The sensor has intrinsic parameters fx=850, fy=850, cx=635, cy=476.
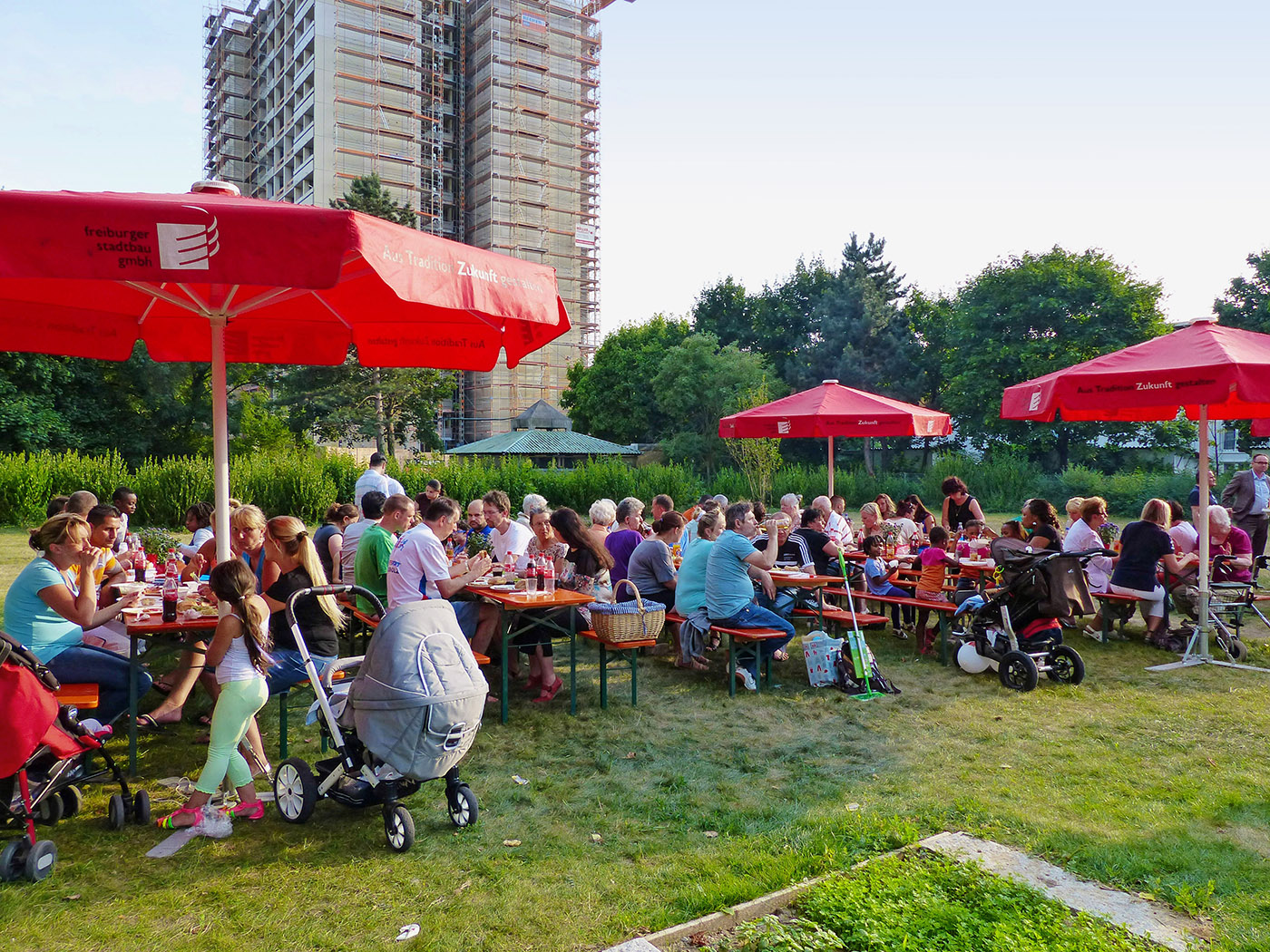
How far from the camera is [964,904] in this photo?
3.74 meters

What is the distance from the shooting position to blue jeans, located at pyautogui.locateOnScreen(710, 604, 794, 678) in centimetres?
754

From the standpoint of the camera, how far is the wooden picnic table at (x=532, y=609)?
649cm

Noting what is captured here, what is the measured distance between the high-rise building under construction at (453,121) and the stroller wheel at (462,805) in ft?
195

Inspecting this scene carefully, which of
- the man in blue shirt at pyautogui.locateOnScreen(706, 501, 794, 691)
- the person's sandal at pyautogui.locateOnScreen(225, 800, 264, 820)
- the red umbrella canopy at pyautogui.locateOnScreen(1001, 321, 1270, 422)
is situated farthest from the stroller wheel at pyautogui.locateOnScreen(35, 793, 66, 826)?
the red umbrella canopy at pyautogui.locateOnScreen(1001, 321, 1270, 422)

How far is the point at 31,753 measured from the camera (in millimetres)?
3994

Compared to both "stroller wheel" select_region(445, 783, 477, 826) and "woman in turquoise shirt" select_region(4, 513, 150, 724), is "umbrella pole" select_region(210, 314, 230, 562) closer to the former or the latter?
"woman in turquoise shirt" select_region(4, 513, 150, 724)

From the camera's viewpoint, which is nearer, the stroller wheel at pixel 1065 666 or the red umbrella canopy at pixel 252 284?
the red umbrella canopy at pixel 252 284

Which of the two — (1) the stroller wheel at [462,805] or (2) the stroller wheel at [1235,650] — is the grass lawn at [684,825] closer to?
(1) the stroller wheel at [462,805]

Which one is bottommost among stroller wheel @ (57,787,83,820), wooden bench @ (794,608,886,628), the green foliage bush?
the green foliage bush

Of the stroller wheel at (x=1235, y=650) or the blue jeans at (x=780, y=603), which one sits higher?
the blue jeans at (x=780, y=603)

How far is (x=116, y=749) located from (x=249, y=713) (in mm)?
1974

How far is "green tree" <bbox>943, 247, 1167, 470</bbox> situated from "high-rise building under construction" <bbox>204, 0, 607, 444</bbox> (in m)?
32.2

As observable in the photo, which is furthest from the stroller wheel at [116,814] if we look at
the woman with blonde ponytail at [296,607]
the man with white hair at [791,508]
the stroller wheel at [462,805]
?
the man with white hair at [791,508]

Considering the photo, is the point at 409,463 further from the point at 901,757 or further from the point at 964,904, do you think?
the point at 964,904
